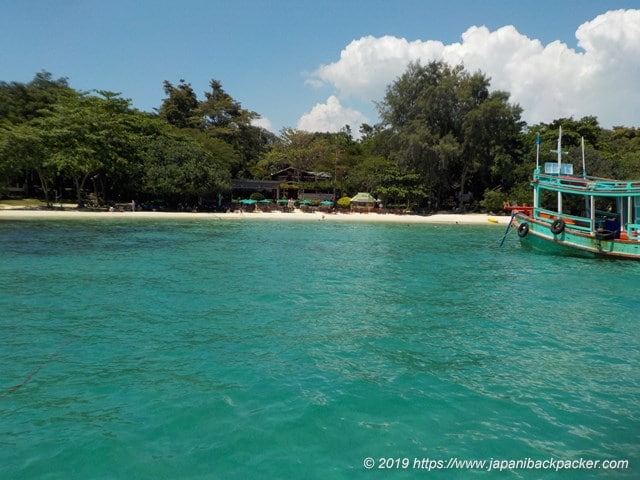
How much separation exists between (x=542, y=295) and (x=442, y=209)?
141ft

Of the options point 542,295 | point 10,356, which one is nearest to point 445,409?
point 10,356

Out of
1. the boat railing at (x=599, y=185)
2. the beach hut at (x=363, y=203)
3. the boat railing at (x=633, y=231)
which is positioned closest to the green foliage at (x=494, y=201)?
the beach hut at (x=363, y=203)

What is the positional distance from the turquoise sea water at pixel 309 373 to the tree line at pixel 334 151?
29456mm

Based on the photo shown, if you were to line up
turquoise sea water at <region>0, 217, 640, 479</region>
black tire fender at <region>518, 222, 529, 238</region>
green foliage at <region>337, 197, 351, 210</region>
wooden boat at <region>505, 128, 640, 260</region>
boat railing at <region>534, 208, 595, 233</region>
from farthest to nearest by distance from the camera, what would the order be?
green foliage at <region>337, 197, 351, 210</region>, black tire fender at <region>518, 222, 529, 238</region>, boat railing at <region>534, 208, 595, 233</region>, wooden boat at <region>505, 128, 640, 260</region>, turquoise sea water at <region>0, 217, 640, 479</region>

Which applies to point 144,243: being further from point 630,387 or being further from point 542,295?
point 630,387

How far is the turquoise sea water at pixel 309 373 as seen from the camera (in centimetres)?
538

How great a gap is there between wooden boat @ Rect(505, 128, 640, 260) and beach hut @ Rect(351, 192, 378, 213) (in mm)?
25556

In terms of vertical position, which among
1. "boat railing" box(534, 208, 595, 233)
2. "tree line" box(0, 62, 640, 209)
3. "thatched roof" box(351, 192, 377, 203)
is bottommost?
"boat railing" box(534, 208, 595, 233)

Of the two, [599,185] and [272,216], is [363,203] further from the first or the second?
[599,185]

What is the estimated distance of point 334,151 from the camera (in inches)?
2325

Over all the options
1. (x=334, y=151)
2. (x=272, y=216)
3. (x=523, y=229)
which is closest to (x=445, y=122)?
(x=334, y=151)

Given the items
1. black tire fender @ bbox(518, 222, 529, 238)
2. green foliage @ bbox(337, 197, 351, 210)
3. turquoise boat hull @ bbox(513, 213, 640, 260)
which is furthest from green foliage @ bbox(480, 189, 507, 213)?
black tire fender @ bbox(518, 222, 529, 238)

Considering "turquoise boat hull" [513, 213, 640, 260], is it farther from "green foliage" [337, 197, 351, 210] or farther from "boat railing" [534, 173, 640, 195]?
"green foliage" [337, 197, 351, 210]

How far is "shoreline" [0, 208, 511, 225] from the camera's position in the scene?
1597 inches
